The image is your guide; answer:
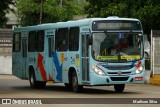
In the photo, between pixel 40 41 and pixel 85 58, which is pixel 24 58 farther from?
pixel 85 58

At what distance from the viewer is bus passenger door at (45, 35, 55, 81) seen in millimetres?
26828

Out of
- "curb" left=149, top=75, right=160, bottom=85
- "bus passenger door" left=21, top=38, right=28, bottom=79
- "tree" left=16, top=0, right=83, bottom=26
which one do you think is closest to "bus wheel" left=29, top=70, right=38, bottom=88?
"bus passenger door" left=21, top=38, right=28, bottom=79

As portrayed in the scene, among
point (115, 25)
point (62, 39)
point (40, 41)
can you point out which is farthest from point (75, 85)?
point (40, 41)

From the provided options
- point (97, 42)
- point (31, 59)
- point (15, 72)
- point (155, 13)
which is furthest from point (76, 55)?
point (155, 13)

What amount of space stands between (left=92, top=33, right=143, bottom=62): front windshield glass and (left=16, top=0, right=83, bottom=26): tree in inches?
1487

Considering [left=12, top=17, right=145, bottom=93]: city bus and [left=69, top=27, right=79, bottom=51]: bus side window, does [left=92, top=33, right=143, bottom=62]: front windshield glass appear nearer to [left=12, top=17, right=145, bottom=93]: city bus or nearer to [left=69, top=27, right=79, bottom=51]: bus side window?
[left=12, top=17, right=145, bottom=93]: city bus

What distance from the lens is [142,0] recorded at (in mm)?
38000

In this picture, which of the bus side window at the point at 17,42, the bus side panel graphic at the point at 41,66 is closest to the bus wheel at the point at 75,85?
the bus side panel graphic at the point at 41,66

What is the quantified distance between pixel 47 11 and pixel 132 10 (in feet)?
80.2

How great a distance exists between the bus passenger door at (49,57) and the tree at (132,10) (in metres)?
10.8

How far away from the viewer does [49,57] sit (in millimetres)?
27125

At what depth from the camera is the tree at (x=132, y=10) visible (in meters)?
36.6

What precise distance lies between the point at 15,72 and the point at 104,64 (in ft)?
31.0

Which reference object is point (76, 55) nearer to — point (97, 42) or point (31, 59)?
point (97, 42)
